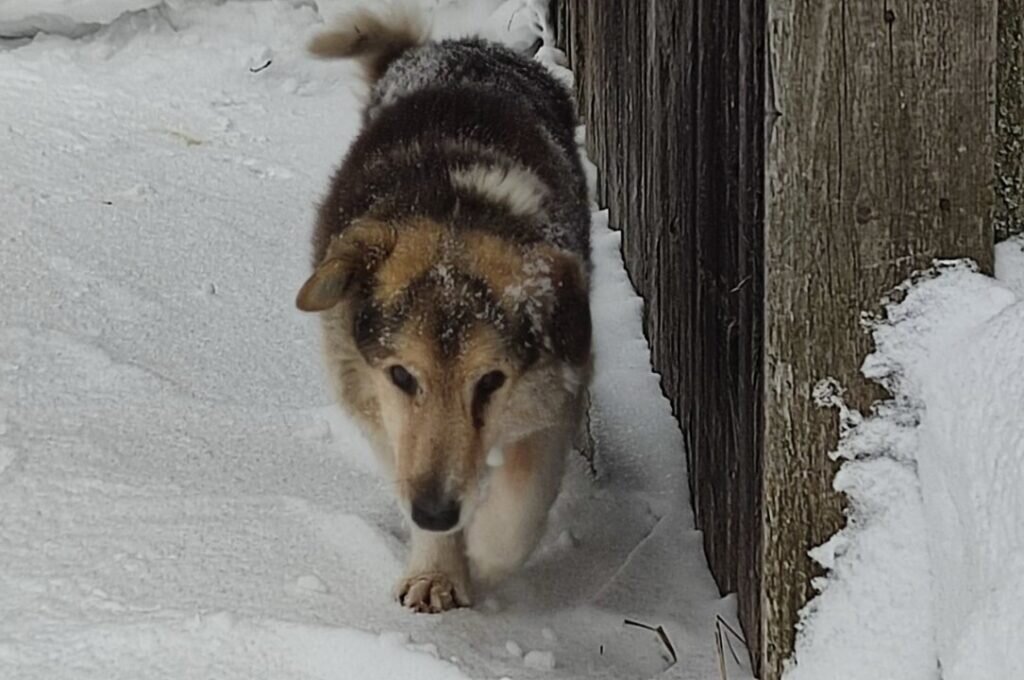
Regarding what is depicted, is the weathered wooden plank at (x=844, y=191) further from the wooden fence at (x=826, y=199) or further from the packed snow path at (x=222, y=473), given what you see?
the packed snow path at (x=222, y=473)

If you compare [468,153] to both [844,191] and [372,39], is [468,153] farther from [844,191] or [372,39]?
[372,39]

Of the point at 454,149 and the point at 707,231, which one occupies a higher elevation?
the point at 454,149

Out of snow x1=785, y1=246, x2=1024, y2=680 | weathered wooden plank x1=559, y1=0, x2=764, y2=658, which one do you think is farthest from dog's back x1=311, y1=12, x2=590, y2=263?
snow x1=785, y1=246, x2=1024, y2=680

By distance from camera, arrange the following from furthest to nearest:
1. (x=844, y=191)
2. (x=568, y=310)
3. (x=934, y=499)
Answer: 1. (x=568, y=310)
2. (x=844, y=191)
3. (x=934, y=499)

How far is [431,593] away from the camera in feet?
11.4

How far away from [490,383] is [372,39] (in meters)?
2.23

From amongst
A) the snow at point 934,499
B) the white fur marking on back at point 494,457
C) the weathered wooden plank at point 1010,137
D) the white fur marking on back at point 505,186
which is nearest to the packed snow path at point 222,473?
the white fur marking on back at point 494,457

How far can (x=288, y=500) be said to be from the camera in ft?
12.8

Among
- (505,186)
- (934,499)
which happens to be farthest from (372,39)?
(934,499)

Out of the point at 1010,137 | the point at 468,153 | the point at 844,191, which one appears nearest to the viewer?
the point at 844,191

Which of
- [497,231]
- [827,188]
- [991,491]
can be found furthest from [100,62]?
[991,491]

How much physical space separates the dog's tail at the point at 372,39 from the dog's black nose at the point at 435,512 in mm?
2401

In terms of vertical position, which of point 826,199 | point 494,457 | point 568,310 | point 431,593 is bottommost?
point 431,593

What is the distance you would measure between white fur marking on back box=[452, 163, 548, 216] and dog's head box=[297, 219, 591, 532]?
190mm
